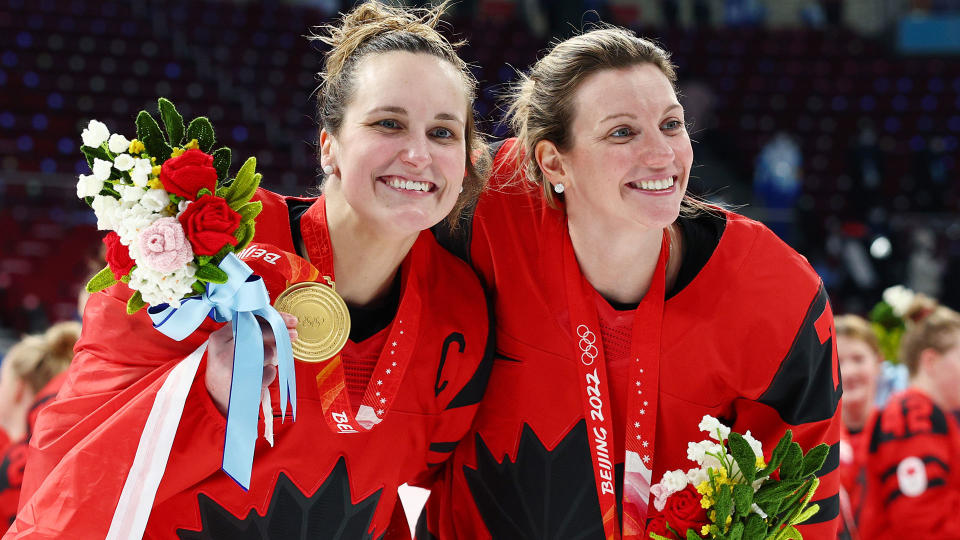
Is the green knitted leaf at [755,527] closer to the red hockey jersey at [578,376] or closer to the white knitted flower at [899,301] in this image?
the red hockey jersey at [578,376]

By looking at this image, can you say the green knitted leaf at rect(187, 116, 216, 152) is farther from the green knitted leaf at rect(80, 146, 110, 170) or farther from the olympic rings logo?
the olympic rings logo

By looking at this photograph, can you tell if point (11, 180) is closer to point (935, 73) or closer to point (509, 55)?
point (509, 55)

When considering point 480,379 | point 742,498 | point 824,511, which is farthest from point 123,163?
point 824,511

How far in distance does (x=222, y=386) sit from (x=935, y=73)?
1364 centimetres

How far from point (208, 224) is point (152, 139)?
0.23 metres

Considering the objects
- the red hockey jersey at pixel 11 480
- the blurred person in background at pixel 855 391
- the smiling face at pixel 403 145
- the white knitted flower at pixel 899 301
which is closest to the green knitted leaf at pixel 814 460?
the smiling face at pixel 403 145

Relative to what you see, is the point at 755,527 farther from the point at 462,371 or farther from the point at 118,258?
the point at 118,258

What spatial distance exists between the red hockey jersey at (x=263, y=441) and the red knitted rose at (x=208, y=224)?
1.15 ft

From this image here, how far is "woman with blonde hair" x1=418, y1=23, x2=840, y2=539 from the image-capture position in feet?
7.99

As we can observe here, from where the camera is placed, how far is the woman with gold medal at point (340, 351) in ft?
6.87

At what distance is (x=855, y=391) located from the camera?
4.80m

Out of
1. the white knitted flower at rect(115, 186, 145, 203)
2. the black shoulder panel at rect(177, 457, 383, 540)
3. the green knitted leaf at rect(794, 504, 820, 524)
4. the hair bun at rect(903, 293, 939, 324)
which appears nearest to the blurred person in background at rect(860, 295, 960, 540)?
the hair bun at rect(903, 293, 939, 324)

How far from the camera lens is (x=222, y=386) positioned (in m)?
2.07

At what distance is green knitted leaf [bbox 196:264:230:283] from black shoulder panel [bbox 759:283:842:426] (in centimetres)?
132
